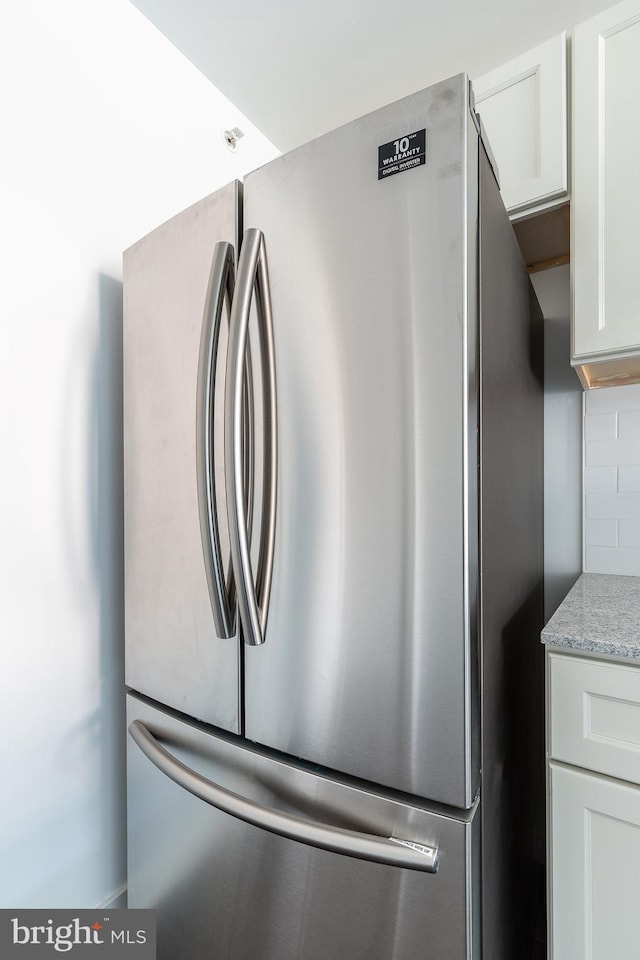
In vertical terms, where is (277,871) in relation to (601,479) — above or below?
below

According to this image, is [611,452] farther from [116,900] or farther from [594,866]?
[116,900]

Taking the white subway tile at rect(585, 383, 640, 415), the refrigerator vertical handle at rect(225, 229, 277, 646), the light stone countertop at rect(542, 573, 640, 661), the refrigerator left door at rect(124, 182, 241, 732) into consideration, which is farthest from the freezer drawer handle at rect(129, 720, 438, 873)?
the white subway tile at rect(585, 383, 640, 415)

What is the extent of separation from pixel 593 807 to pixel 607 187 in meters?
1.28

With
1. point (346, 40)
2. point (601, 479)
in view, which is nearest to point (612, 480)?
point (601, 479)

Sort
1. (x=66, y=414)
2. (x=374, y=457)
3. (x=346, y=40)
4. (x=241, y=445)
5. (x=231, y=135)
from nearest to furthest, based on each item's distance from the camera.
Answer: (x=374, y=457) → (x=241, y=445) → (x=66, y=414) → (x=346, y=40) → (x=231, y=135)

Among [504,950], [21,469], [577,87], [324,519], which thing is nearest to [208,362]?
[324,519]

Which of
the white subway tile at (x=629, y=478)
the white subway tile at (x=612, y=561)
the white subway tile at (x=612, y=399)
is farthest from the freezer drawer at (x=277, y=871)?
the white subway tile at (x=612, y=399)

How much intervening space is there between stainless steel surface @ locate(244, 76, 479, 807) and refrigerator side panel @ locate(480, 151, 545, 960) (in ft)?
0.32

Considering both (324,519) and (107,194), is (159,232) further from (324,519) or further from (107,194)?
(324,519)

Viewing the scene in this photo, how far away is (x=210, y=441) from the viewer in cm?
96

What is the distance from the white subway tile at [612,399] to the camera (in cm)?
144

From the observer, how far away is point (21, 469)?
111 cm

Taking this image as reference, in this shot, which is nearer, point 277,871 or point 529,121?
point 277,871

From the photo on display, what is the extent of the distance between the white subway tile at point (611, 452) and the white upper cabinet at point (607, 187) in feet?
1.06
